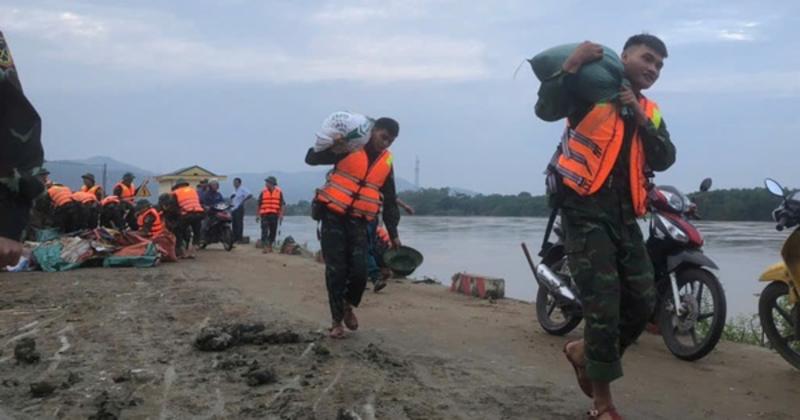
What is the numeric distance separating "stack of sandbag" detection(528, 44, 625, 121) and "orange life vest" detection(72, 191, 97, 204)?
39.7ft

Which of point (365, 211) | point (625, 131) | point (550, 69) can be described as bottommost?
point (365, 211)

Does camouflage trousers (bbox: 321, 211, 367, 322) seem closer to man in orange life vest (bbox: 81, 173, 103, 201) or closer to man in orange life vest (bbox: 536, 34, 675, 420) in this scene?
man in orange life vest (bbox: 536, 34, 675, 420)

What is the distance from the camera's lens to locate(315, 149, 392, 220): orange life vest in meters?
5.93

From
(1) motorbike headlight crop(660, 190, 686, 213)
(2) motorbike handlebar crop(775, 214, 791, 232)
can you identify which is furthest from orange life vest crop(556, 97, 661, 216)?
(1) motorbike headlight crop(660, 190, 686, 213)

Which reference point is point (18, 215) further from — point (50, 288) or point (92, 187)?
point (92, 187)

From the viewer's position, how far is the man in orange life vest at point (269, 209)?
A: 18.2 m

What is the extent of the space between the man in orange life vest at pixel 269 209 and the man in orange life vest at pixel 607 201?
14886mm

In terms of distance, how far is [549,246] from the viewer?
6.55 metres

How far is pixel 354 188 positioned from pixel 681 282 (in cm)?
253

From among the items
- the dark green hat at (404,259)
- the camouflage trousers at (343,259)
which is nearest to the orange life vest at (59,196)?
the dark green hat at (404,259)

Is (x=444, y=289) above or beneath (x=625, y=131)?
beneath

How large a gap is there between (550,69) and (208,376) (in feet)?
8.51

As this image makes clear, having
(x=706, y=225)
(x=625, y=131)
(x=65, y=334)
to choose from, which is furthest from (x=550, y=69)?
A: (x=706, y=225)

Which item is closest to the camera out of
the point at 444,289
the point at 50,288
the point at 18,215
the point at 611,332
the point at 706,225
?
the point at 18,215
